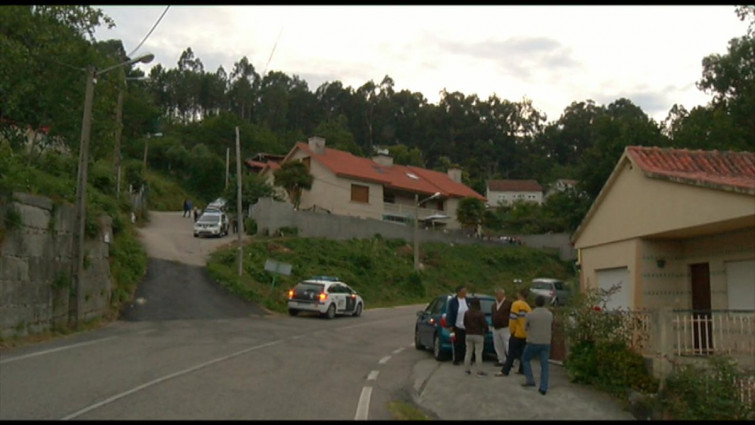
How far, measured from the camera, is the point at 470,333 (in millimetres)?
13703

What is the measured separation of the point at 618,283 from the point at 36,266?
14884mm

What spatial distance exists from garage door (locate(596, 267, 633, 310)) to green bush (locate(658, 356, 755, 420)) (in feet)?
19.2

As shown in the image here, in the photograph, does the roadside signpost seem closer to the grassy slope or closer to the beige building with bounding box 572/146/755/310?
the grassy slope

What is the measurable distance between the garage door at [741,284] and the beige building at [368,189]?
120 ft

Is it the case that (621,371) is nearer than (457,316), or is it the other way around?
(621,371)

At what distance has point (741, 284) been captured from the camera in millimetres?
13719

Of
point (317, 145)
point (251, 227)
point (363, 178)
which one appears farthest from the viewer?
point (317, 145)

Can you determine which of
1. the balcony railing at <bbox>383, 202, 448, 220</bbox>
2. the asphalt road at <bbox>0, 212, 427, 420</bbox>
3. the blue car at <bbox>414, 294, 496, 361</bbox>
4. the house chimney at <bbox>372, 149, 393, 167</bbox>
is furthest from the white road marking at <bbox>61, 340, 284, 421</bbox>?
the house chimney at <bbox>372, 149, 393, 167</bbox>

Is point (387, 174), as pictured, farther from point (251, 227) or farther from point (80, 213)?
point (80, 213)

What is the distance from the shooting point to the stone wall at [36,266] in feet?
58.2

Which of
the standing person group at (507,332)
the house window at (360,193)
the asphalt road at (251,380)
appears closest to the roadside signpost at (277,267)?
the asphalt road at (251,380)

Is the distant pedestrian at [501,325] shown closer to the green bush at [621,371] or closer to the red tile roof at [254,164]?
the green bush at [621,371]

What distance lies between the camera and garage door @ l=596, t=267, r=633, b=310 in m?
16.7

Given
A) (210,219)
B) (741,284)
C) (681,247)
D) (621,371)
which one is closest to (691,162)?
(681,247)
